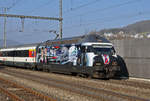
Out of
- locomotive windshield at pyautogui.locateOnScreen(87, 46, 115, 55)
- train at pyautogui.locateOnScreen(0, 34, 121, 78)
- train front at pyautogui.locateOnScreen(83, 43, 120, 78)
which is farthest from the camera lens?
locomotive windshield at pyautogui.locateOnScreen(87, 46, 115, 55)

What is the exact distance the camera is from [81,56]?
17.2 meters

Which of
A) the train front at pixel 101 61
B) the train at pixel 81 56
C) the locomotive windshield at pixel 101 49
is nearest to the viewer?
the train front at pixel 101 61

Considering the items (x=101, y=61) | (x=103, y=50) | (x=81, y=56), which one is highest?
(x=103, y=50)

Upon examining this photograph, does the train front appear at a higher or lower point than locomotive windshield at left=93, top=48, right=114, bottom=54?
lower

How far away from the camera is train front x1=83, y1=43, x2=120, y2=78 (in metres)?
16.1

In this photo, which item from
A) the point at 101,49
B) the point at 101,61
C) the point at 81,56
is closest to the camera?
the point at 101,61

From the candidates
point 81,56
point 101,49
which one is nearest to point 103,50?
point 101,49

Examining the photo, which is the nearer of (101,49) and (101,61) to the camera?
(101,61)

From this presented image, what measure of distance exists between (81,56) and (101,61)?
1768 mm

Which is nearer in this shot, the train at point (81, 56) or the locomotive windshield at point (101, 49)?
the train at point (81, 56)

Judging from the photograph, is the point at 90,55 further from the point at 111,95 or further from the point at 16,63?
the point at 16,63

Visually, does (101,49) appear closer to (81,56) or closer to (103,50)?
(103,50)

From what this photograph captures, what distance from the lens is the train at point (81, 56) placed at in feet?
53.4

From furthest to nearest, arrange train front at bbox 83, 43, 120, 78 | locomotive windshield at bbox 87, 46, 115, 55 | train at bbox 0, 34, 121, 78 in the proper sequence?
locomotive windshield at bbox 87, 46, 115, 55, train at bbox 0, 34, 121, 78, train front at bbox 83, 43, 120, 78
